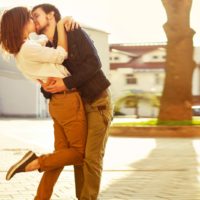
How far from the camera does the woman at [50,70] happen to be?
423 cm

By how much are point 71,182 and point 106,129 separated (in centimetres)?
240

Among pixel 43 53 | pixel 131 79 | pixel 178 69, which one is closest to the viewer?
pixel 43 53

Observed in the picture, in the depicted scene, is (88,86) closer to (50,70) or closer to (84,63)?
(84,63)

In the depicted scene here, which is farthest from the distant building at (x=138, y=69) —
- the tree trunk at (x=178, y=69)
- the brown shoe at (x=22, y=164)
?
the brown shoe at (x=22, y=164)

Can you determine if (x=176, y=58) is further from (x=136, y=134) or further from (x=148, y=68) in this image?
(x=148, y=68)

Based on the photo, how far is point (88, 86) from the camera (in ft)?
14.0

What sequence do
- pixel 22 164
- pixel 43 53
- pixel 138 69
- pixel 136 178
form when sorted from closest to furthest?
1. pixel 43 53
2. pixel 22 164
3. pixel 136 178
4. pixel 138 69

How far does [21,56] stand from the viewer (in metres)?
4.26

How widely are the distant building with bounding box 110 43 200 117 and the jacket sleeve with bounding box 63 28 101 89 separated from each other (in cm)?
4773

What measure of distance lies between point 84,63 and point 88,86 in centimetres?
18

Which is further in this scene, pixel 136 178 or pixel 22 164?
pixel 136 178

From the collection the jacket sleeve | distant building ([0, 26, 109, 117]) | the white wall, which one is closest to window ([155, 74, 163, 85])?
distant building ([0, 26, 109, 117])

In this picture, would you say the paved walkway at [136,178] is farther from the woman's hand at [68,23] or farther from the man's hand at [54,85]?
the woman's hand at [68,23]

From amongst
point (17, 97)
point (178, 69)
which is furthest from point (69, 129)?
point (17, 97)
